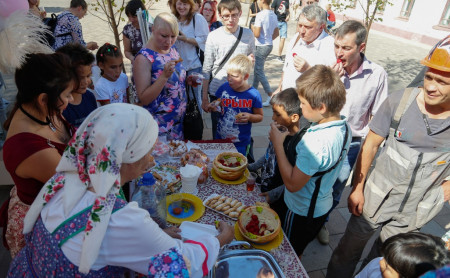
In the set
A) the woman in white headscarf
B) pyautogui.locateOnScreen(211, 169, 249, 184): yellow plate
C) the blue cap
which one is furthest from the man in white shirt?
the woman in white headscarf

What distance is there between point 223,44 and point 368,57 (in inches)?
340

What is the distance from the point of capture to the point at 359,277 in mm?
1762

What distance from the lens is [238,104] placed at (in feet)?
10.6

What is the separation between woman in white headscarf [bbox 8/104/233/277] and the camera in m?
1.17

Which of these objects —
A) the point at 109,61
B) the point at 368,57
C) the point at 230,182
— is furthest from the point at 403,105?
the point at 368,57

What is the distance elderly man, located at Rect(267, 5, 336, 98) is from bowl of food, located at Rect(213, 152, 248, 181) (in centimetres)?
151

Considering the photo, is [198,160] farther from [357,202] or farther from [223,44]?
[223,44]

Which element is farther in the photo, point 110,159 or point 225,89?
point 225,89

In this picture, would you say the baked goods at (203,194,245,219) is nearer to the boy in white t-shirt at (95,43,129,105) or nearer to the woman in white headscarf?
the woman in white headscarf

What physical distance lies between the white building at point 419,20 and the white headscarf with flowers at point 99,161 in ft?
46.4

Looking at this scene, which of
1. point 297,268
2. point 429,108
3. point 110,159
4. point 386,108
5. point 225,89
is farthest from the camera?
point 225,89

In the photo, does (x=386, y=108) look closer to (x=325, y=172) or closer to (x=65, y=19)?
(x=325, y=172)

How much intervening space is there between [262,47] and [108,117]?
5921mm

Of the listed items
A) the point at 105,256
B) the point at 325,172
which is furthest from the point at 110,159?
the point at 325,172
